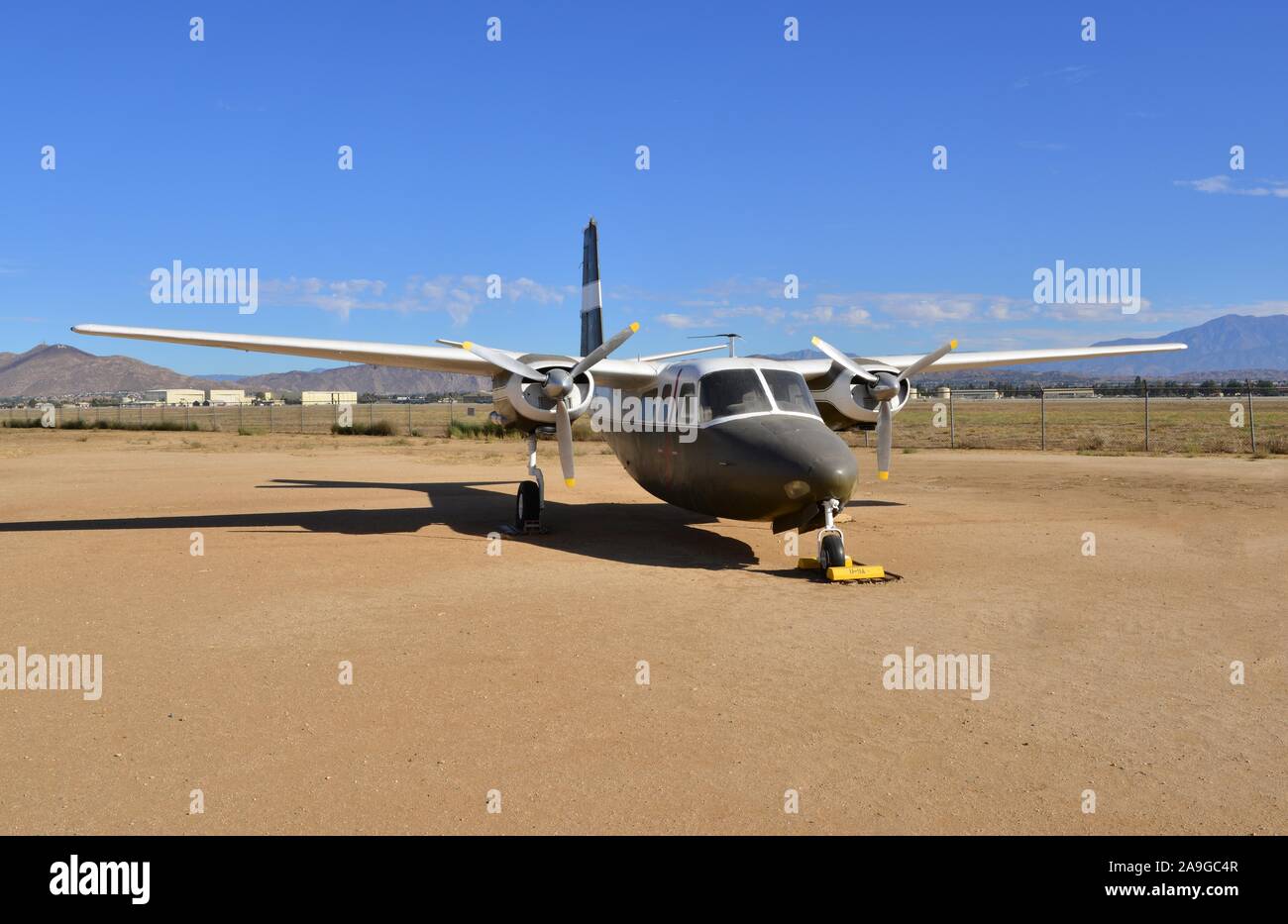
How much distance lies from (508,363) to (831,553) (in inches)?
244

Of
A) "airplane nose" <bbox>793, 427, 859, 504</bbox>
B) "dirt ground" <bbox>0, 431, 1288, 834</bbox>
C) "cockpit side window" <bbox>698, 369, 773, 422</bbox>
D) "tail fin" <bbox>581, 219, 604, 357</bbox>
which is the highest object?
"tail fin" <bbox>581, 219, 604, 357</bbox>

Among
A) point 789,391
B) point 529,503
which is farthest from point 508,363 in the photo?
point 789,391

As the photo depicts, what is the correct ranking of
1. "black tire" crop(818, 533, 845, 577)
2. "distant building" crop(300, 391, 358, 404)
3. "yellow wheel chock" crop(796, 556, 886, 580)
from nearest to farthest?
"yellow wheel chock" crop(796, 556, 886, 580) < "black tire" crop(818, 533, 845, 577) < "distant building" crop(300, 391, 358, 404)

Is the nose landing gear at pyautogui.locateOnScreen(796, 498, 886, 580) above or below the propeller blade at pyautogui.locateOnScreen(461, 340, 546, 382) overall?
below

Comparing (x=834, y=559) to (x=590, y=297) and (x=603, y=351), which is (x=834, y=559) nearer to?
(x=603, y=351)

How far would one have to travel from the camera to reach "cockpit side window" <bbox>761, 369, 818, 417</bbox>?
40.4 ft

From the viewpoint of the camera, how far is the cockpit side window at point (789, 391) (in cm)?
1231

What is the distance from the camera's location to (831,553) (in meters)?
10.9

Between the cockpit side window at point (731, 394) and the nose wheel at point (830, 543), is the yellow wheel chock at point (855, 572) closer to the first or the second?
the nose wheel at point (830, 543)

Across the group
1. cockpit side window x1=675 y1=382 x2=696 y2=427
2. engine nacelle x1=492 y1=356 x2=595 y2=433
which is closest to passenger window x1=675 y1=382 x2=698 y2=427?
cockpit side window x1=675 y1=382 x2=696 y2=427

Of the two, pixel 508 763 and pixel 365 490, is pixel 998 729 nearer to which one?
pixel 508 763

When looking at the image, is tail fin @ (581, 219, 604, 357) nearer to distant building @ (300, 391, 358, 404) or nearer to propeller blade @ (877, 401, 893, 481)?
propeller blade @ (877, 401, 893, 481)

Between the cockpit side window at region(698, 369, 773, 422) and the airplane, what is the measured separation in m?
0.02
